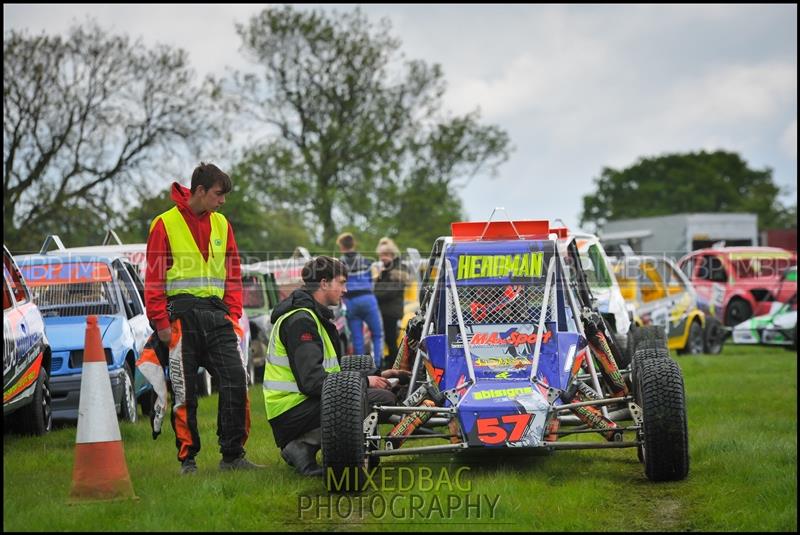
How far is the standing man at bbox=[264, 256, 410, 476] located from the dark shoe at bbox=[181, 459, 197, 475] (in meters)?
0.58

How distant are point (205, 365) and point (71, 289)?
13.6 ft

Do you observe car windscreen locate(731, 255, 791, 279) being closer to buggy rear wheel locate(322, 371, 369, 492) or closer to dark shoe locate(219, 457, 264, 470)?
dark shoe locate(219, 457, 264, 470)

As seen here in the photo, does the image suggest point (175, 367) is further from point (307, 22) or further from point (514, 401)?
point (307, 22)

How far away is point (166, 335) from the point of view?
24.5ft

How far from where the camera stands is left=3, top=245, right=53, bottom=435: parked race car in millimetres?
8539

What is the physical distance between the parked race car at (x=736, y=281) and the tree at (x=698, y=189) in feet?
182

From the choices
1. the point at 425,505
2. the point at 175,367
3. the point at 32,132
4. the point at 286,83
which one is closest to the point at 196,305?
the point at 175,367

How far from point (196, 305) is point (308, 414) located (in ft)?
3.44

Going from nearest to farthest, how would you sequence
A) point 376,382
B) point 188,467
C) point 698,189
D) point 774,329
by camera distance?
point 188,467
point 376,382
point 774,329
point 698,189

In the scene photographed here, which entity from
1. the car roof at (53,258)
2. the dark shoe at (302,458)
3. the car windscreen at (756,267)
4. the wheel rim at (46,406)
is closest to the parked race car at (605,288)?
the car roof at (53,258)

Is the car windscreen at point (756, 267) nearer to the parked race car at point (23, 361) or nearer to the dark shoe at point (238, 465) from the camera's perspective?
the parked race car at point (23, 361)

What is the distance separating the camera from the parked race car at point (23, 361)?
28.0 feet

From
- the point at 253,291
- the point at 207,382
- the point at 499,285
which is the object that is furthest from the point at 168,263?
the point at 253,291

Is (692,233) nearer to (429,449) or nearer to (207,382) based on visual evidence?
(207,382)
